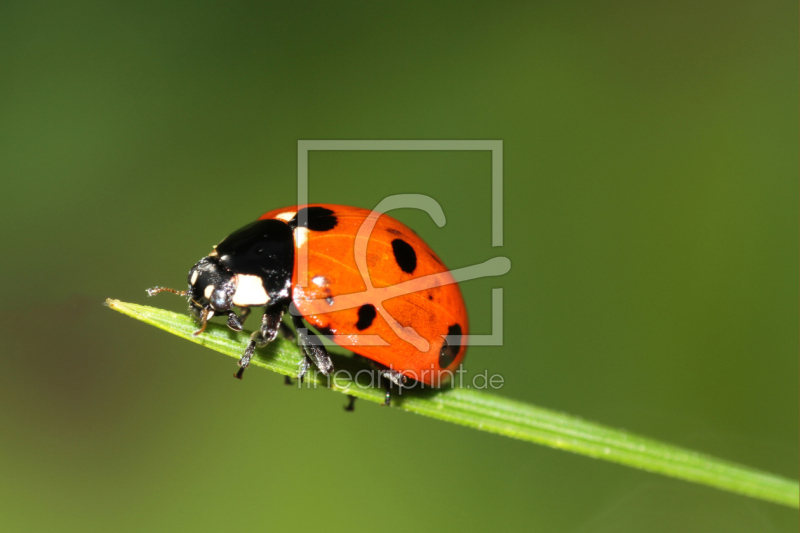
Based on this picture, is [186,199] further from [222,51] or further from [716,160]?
[716,160]

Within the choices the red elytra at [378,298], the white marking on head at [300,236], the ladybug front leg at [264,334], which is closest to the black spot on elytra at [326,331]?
the red elytra at [378,298]

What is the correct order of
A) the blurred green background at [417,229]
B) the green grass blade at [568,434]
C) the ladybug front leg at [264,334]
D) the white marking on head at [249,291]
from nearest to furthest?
the green grass blade at [568,434], the ladybug front leg at [264,334], the white marking on head at [249,291], the blurred green background at [417,229]

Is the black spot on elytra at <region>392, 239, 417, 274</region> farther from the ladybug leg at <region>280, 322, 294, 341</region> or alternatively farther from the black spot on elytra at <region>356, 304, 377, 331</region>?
the ladybug leg at <region>280, 322, 294, 341</region>

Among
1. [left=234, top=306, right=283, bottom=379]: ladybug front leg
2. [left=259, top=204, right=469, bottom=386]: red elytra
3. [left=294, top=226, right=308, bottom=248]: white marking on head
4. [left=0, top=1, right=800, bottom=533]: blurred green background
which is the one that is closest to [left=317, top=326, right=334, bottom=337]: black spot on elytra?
[left=259, top=204, right=469, bottom=386]: red elytra

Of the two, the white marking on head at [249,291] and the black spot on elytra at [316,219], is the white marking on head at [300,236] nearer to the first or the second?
the black spot on elytra at [316,219]

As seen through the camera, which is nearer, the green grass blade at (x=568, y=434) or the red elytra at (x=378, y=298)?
the green grass blade at (x=568, y=434)

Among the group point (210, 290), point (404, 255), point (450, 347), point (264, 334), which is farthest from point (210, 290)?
point (450, 347)
